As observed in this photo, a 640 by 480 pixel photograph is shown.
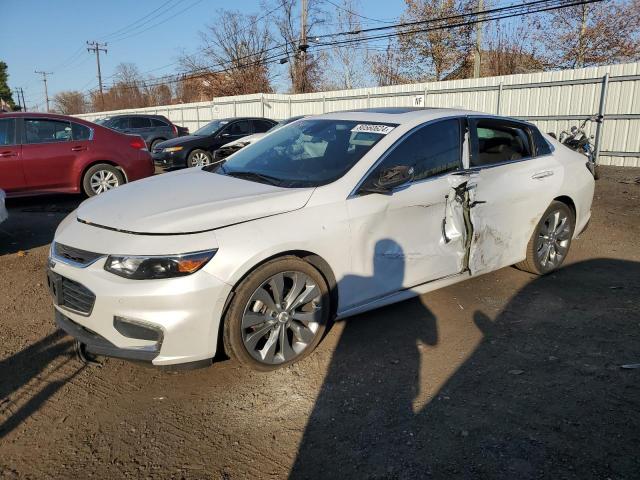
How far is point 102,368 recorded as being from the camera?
10.9ft

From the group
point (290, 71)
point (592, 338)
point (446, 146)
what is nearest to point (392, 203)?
point (446, 146)

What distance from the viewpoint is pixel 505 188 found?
4.34 m

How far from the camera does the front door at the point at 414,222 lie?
345 centimetres

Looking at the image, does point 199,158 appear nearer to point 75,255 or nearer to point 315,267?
point 75,255

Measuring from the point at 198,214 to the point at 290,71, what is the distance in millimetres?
36382

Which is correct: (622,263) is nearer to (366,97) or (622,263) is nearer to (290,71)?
(366,97)

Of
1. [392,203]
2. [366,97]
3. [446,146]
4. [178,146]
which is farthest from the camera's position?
[366,97]

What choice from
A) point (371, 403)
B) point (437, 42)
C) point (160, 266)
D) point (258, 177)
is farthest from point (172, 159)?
point (437, 42)

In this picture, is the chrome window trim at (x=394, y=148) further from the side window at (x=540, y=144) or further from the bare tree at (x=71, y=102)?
the bare tree at (x=71, y=102)

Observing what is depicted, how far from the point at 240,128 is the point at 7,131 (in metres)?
8.01

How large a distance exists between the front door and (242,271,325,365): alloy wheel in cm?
28

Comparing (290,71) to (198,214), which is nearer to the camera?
(198,214)

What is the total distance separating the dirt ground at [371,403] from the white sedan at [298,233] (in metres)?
0.31

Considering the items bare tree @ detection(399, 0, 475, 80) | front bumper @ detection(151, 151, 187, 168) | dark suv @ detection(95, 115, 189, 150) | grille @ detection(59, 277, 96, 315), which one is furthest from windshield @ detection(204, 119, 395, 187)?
bare tree @ detection(399, 0, 475, 80)
